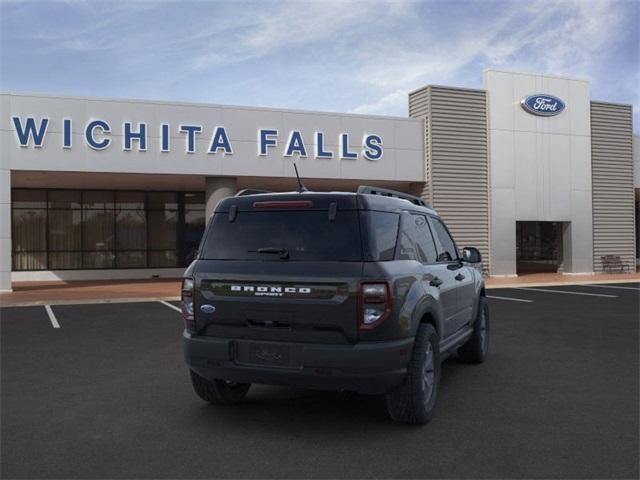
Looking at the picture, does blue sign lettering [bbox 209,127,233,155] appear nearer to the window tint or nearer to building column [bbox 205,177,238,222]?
building column [bbox 205,177,238,222]

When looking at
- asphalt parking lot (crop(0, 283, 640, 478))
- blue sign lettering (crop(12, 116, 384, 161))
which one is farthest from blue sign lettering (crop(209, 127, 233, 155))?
asphalt parking lot (crop(0, 283, 640, 478))

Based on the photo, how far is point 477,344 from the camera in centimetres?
749

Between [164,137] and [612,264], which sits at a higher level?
[164,137]

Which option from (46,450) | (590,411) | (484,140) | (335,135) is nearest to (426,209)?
(590,411)

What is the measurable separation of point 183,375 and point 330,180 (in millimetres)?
15483

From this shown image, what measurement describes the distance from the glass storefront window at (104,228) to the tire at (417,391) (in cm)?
2061

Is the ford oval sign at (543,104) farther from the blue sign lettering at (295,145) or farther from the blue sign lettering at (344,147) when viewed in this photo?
the blue sign lettering at (295,145)

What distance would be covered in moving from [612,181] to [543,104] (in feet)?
14.9

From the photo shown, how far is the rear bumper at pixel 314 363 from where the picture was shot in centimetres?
462

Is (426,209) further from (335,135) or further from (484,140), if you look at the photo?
(484,140)

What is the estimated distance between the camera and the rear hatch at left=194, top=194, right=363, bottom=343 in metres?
4.69

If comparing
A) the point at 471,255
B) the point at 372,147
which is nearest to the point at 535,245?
the point at 372,147

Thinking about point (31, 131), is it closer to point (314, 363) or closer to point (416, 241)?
point (416, 241)

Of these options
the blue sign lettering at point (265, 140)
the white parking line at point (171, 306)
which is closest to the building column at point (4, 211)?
the white parking line at point (171, 306)
